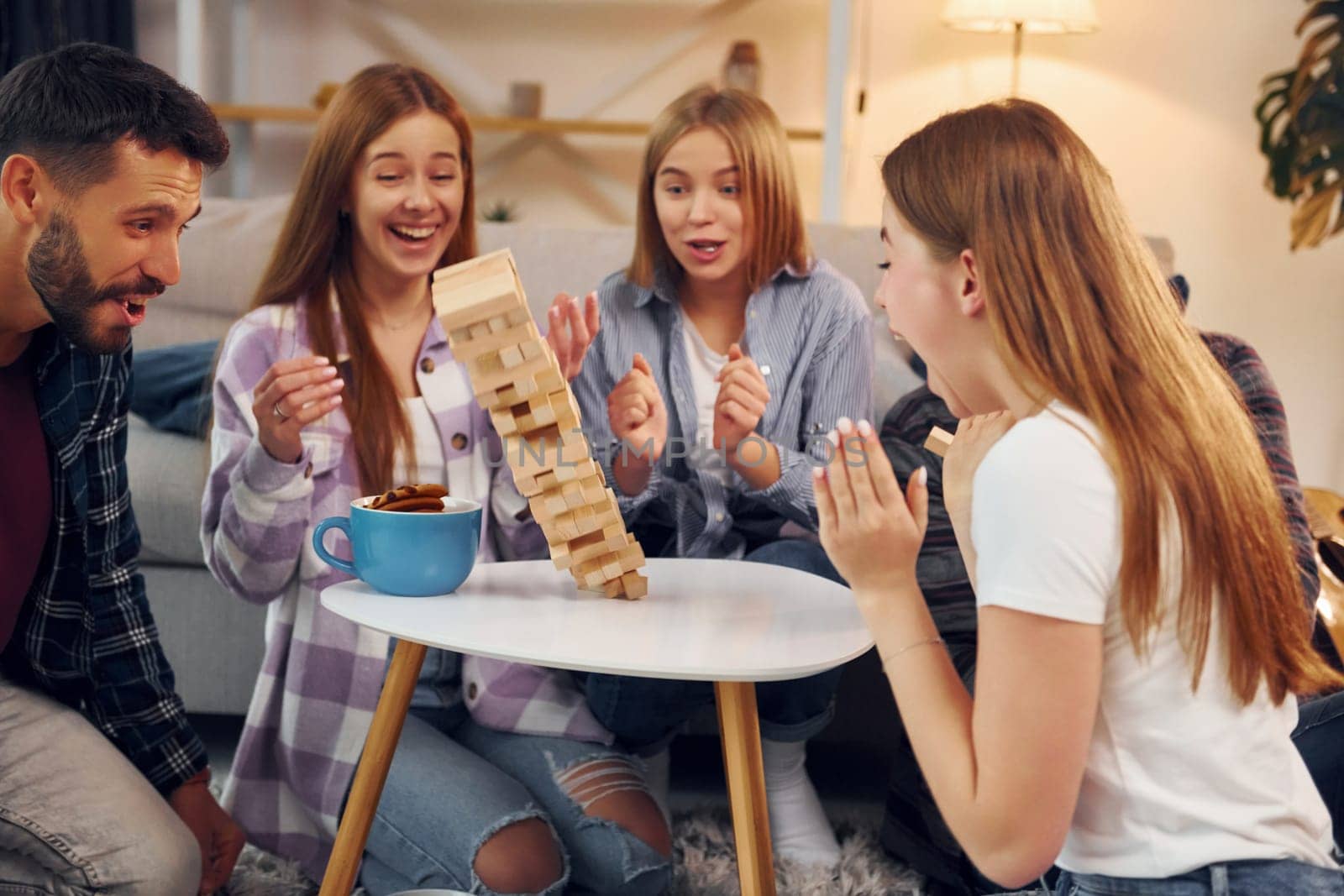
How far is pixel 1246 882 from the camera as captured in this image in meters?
0.82

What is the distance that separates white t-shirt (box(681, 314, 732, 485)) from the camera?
166 cm

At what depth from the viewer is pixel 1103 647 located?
0.84 metres

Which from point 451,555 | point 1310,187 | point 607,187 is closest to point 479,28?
point 607,187

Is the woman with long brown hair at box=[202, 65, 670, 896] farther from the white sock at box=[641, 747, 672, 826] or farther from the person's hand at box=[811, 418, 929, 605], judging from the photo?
the person's hand at box=[811, 418, 929, 605]

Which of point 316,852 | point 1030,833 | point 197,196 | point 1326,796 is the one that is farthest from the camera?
point 316,852

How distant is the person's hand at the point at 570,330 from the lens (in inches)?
52.2

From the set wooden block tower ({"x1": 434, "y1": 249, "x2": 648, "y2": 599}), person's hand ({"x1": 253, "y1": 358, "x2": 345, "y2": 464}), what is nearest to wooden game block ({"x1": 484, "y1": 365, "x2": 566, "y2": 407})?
wooden block tower ({"x1": 434, "y1": 249, "x2": 648, "y2": 599})

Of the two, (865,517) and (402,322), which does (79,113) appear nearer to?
(402,322)

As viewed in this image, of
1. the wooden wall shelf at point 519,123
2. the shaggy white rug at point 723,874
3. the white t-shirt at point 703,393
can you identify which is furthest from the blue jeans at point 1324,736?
the wooden wall shelf at point 519,123

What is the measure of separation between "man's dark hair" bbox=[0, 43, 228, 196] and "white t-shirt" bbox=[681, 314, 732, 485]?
2.48 feet

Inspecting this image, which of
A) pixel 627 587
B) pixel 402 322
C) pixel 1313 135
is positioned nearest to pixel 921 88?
pixel 1313 135

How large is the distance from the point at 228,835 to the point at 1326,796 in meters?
1.19

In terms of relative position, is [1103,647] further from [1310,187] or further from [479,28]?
[479,28]

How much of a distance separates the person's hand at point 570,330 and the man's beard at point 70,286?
389mm
